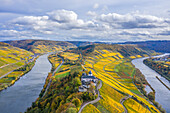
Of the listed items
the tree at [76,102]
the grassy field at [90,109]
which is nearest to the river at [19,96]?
the tree at [76,102]

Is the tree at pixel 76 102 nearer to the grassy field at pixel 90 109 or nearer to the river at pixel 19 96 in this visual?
the grassy field at pixel 90 109

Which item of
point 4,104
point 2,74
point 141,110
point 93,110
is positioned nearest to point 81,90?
point 93,110

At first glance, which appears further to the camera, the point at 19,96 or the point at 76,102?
the point at 19,96

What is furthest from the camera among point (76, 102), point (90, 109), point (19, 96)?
point (19, 96)

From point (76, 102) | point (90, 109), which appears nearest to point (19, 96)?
point (76, 102)

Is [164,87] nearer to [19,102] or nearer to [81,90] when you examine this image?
[81,90]

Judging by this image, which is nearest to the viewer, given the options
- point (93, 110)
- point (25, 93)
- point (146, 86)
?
point (93, 110)

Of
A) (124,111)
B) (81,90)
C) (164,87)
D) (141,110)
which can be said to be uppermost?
(81,90)

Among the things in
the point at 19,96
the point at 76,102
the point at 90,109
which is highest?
the point at 76,102

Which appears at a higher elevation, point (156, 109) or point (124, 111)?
point (124, 111)

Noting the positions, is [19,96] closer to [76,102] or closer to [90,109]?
[76,102]

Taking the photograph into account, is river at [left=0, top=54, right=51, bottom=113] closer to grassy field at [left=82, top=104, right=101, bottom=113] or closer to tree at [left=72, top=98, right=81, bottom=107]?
tree at [left=72, top=98, right=81, bottom=107]
